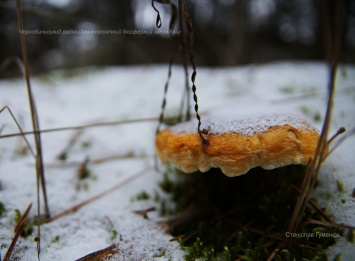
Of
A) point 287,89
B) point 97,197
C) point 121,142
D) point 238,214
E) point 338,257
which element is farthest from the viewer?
point 287,89

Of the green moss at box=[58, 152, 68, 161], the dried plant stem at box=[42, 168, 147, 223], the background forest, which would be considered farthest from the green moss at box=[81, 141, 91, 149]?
the background forest

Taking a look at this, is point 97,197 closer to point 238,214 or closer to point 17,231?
point 17,231

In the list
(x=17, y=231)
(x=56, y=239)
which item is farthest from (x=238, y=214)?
(x=17, y=231)

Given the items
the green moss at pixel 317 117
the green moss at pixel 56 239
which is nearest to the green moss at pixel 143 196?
the green moss at pixel 56 239

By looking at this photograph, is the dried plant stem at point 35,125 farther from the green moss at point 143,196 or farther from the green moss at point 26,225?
the green moss at point 143,196

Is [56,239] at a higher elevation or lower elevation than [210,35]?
lower

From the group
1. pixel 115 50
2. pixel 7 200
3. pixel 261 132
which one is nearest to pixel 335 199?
pixel 261 132

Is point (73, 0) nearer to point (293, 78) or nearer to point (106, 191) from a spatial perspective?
point (293, 78)
